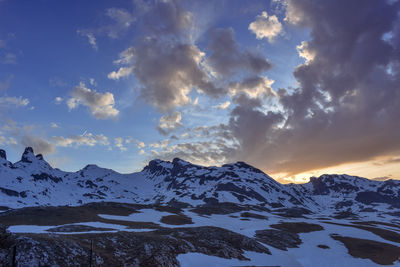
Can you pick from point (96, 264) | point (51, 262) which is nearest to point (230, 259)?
point (96, 264)

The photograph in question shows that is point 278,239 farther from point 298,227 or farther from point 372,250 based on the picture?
point 298,227

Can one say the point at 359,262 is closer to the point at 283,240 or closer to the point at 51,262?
the point at 283,240

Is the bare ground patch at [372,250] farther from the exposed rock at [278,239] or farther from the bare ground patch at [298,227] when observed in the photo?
the exposed rock at [278,239]

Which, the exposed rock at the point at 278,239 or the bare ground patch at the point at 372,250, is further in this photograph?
the exposed rock at the point at 278,239

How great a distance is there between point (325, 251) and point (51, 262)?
55.5m

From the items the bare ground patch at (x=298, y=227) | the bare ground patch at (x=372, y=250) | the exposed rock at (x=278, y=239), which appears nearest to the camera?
the bare ground patch at (x=372, y=250)

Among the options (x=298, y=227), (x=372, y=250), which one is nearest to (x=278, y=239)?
(x=372, y=250)

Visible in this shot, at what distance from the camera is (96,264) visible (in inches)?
1067

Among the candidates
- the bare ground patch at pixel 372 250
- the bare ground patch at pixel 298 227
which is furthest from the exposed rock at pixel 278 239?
the bare ground patch at pixel 372 250

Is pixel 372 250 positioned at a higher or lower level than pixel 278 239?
lower

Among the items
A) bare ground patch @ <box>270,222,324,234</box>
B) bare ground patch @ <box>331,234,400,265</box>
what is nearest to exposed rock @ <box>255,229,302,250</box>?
bare ground patch @ <box>270,222,324,234</box>

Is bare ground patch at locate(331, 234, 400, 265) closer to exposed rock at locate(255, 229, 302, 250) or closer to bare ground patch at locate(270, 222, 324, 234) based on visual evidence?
bare ground patch at locate(270, 222, 324, 234)

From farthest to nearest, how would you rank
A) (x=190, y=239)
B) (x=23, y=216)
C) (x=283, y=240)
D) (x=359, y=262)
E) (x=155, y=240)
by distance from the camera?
(x=23, y=216)
(x=283, y=240)
(x=359, y=262)
(x=190, y=239)
(x=155, y=240)

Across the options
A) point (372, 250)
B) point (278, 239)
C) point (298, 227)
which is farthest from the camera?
point (298, 227)
